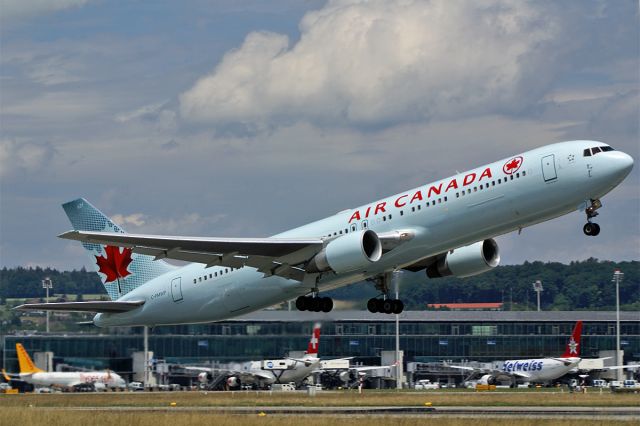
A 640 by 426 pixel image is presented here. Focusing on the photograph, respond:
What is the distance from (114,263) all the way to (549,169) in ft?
81.9

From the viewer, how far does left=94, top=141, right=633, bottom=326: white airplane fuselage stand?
1711 inches

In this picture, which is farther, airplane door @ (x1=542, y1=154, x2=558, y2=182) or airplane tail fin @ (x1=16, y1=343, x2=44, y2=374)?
airplane tail fin @ (x1=16, y1=343, x2=44, y2=374)

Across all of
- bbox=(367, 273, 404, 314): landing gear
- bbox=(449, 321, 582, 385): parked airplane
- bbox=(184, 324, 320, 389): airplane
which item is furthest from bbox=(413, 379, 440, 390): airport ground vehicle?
bbox=(367, 273, 404, 314): landing gear

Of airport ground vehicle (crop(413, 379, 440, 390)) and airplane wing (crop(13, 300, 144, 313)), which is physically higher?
airplane wing (crop(13, 300, 144, 313))

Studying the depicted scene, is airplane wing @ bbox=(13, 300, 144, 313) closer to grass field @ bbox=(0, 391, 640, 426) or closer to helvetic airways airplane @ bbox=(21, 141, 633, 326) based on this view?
helvetic airways airplane @ bbox=(21, 141, 633, 326)

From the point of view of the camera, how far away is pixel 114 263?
59.1 m

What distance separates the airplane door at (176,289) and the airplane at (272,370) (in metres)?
29.2

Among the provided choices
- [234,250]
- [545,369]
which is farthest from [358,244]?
[545,369]

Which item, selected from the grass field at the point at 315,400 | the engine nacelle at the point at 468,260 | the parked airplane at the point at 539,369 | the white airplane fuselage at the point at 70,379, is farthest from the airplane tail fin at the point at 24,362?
the engine nacelle at the point at 468,260

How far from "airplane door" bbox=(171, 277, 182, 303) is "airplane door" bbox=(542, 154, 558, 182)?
19570 mm

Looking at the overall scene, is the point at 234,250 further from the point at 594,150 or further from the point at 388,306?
the point at 594,150

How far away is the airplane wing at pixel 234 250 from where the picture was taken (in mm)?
47000

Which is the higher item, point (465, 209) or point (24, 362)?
point (465, 209)

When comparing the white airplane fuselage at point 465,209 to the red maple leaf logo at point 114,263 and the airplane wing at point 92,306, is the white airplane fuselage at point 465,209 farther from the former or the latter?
the red maple leaf logo at point 114,263
